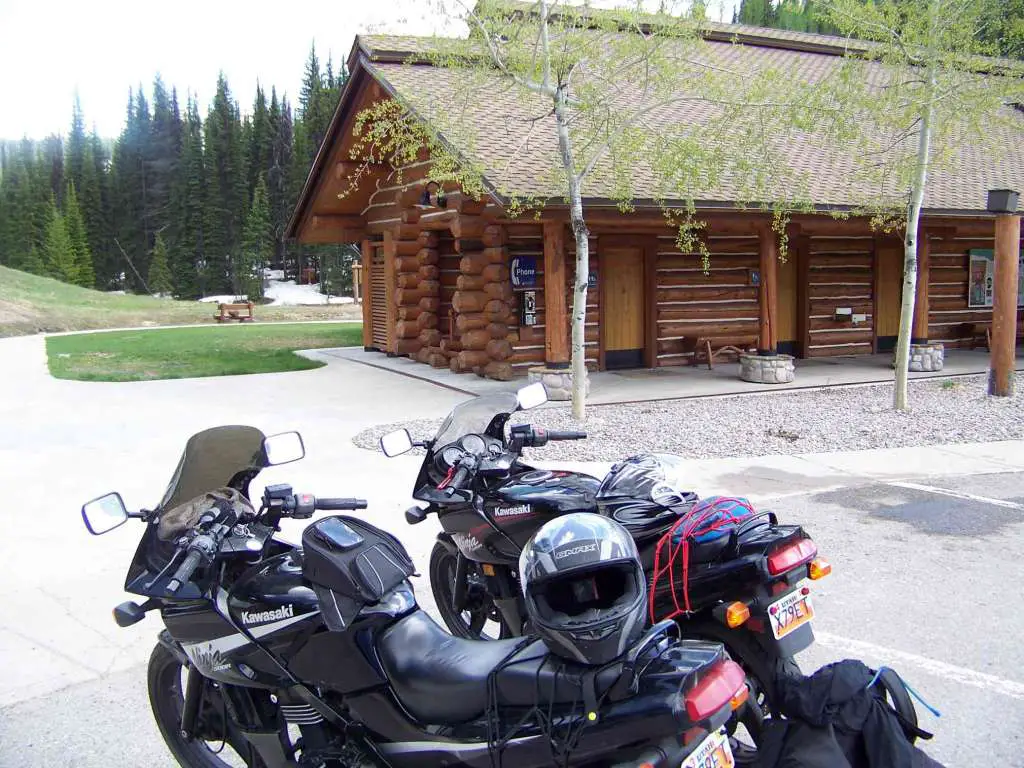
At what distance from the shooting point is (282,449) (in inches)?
121

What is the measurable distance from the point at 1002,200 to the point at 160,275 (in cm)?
6173

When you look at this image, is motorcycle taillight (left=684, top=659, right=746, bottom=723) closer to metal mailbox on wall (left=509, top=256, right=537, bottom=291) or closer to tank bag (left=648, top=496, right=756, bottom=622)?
tank bag (left=648, top=496, right=756, bottom=622)

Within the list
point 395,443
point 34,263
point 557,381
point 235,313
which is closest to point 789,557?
point 395,443

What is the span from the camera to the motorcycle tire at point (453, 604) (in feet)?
13.9

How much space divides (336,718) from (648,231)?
13.4m

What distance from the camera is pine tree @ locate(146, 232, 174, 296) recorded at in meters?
64.8

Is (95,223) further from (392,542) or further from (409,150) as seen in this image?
(392,542)

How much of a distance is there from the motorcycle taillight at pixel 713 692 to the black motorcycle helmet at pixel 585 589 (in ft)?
0.81

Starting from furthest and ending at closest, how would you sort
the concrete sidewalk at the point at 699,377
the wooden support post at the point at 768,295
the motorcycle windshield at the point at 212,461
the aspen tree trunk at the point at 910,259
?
1. the wooden support post at the point at 768,295
2. the concrete sidewalk at the point at 699,377
3. the aspen tree trunk at the point at 910,259
4. the motorcycle windshield at the point at 212,461

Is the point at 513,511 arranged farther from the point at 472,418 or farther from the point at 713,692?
the point at 713,692

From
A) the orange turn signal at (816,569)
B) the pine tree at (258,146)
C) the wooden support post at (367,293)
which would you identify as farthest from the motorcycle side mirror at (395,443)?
the pine tree at (258,146)

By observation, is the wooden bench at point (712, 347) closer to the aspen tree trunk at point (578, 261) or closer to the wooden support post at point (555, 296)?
the wooden support post at point (555, 296)

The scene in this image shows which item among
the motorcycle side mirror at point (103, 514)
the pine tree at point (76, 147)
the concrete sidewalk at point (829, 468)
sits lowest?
the concrete sidewalk at point (829, 468)

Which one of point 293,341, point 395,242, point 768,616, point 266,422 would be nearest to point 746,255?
point 395,242
